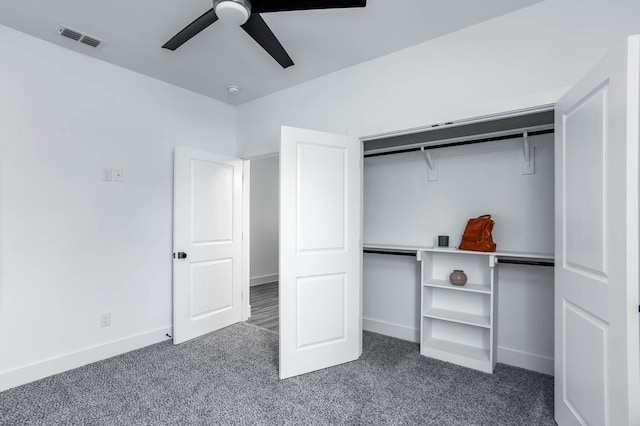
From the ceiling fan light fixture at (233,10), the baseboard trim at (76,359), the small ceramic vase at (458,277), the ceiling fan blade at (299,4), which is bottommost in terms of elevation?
the baseboard trim at (76,359)

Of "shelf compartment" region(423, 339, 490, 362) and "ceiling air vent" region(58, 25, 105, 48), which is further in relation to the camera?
"shelf compartment" region(423, 339, 490, 362)

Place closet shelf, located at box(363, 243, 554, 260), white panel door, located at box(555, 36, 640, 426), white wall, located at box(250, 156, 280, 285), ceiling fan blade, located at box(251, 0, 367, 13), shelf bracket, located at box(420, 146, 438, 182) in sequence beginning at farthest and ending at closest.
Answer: white wall, located at box(250, 156, 280, 285)
shelf bracket, located at box(420, 146, 438, 182)
closet shelf, located at box(363, 243, 554, 260)
ceiling fan blade, located at box(251, 0, 367, 13)
white panel door, located at box(555, 36, 640, 426)

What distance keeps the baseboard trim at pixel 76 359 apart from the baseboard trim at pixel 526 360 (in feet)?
10.7

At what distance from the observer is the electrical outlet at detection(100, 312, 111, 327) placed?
2965mm

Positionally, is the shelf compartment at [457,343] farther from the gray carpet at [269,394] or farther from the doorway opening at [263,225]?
the doorway opening at [263,225]

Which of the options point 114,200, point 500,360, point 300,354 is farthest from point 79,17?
point 500,360

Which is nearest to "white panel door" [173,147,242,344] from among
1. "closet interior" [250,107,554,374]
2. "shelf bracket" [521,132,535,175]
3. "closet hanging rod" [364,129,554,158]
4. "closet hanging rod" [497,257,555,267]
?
"closet interior" [250,107,554,374]

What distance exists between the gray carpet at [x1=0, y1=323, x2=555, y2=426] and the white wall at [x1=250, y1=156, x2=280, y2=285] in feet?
10.6

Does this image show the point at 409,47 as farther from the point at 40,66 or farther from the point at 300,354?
the point at 40,66

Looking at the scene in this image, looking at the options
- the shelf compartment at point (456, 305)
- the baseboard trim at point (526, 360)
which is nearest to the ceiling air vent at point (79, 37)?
the shelf compartment at point (456, 305)

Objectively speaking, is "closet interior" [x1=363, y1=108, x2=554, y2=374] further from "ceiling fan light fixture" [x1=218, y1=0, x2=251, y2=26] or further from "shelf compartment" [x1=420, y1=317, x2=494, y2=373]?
"ceiling fan light fixture" [x1=218, y1=0, x2=251, y2=26]

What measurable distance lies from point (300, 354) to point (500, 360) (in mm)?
1748

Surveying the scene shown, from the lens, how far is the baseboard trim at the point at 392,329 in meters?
3.37

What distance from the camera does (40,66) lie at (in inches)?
104
